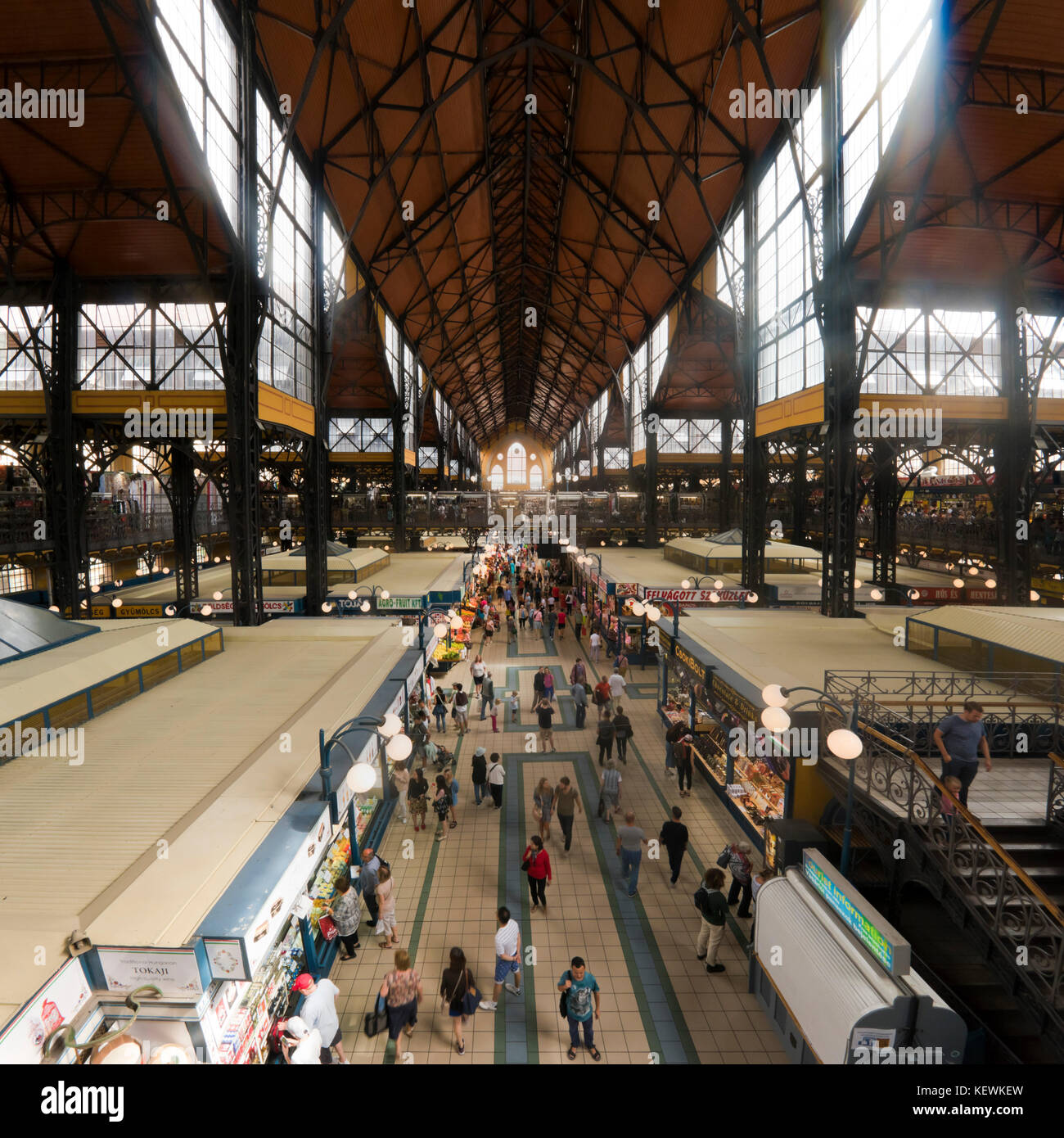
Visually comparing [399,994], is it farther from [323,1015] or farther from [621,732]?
[621,732]

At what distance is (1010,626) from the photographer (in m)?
10.7

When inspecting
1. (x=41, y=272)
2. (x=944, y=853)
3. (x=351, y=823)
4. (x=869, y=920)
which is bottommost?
(x=351, y=823)

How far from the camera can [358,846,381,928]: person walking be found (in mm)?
9586

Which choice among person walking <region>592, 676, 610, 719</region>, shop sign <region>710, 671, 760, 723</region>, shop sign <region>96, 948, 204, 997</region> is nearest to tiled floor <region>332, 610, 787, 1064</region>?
person walking <region>592, 676, 610, 719</region>

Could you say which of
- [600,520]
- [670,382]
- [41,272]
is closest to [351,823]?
[41,272]

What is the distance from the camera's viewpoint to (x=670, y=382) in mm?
35656

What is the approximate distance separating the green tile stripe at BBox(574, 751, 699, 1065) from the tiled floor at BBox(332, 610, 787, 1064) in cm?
2

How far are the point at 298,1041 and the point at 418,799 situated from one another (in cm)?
596

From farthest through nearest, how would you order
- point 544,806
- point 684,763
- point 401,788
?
point 684,763 → point 401,788 → point 544,806

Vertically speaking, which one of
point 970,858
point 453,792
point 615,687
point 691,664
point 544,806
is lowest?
point 453,792

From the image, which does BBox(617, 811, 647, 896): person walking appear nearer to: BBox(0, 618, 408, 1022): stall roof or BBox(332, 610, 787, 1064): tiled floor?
BBox(332, 610, 787, 1064): tiled floor

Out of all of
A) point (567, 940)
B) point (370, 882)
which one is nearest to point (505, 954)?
point (567, 940)
